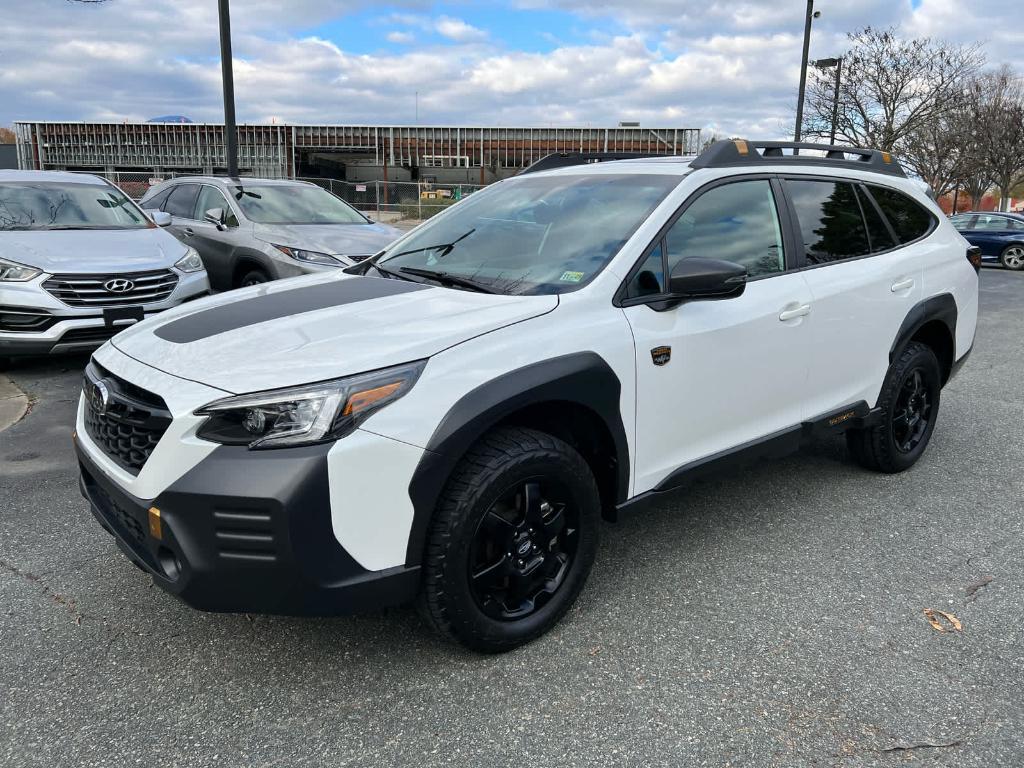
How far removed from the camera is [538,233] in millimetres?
3359

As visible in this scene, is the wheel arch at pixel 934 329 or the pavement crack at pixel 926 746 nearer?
the pavement crack at pixel 926 746

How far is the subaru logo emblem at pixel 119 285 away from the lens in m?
6.42

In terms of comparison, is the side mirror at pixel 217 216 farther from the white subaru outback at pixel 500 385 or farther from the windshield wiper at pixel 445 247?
the windshield wiper at pixel 445 247

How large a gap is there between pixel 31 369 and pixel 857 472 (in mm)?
6670

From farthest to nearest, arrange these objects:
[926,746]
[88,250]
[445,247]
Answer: [88,250] → [445,247] → [926,746]

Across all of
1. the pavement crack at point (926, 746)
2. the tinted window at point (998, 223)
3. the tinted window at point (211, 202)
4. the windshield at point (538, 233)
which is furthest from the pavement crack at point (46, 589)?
the tinted window at point (998, 223)

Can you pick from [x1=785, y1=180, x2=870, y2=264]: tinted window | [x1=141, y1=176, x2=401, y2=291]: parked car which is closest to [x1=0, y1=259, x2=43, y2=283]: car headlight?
[x1=141, y1=176, x2=401, y2=291]: parked car

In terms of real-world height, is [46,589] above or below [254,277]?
below

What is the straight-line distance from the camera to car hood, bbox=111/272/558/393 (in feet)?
7.73

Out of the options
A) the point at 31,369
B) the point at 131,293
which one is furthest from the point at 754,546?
the point at 31,369

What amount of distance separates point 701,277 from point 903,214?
2.29 meters

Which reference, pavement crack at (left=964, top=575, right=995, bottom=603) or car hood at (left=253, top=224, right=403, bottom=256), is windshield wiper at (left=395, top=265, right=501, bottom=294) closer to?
pavement crack at (left=964, top=575, right=995, bottom=603)

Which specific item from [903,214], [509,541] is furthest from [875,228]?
[509,541]

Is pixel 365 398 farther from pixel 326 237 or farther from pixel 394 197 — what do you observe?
pixel 394 197
